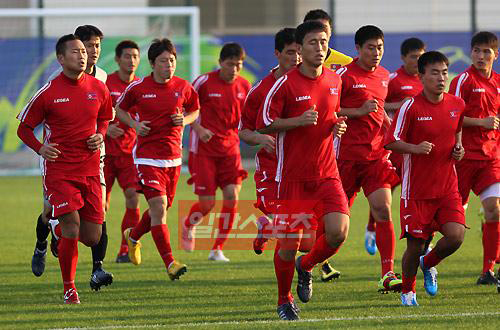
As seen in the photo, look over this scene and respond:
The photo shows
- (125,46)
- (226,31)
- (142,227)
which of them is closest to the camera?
(142,227)

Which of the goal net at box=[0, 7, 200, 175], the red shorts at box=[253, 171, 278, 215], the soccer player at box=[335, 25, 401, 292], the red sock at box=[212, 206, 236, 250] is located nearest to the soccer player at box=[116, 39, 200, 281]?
the red shorts at box=[253, 171, 278, 215]

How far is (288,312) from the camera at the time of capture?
26.8 ft

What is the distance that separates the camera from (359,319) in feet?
26.6

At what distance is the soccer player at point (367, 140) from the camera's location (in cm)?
988

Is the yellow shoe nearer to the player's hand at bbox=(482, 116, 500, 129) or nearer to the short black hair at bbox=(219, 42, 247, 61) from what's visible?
the short black hair at bbox=(219, 42, 247, 61)

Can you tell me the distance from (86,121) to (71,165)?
0.38 m

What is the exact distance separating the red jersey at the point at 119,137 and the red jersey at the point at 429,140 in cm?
408

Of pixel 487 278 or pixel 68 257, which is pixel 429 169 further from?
pixel 68 257

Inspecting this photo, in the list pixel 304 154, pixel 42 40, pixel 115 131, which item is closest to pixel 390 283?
pixel 304 154

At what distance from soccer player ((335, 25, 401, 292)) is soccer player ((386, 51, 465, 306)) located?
3.31ft

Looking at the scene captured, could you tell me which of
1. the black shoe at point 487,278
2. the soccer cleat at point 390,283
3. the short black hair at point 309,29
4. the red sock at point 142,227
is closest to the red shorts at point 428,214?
the soccer cleat at point 390,283

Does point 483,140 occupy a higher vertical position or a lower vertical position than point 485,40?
lower

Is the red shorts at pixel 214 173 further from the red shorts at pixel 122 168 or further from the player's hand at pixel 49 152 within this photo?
the player's hand at pixel 49 152

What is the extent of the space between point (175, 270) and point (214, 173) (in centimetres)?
273
